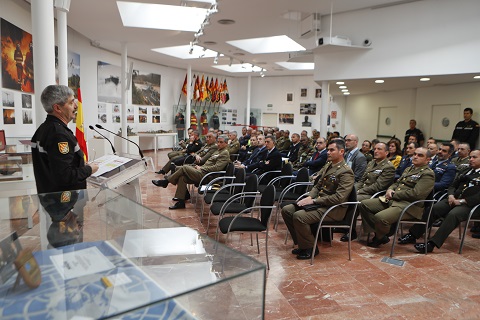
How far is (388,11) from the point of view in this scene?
23.6ft

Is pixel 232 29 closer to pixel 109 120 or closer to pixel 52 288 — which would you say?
pixel 109 120

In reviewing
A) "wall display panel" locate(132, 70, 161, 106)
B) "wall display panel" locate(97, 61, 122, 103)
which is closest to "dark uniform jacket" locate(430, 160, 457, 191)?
"wall display panel" locate(97, 61, 122, 103)

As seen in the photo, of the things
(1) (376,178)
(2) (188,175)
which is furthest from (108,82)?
(1) (376,178)

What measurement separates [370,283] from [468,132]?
21.3 ft

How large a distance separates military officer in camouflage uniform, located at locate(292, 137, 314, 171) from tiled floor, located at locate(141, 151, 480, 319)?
2.80 meters

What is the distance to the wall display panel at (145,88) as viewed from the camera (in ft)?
46.1

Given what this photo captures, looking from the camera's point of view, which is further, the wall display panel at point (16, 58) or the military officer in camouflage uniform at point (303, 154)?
the military officer in camouflage uniform at point (303, 154)

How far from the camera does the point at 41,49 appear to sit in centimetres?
358

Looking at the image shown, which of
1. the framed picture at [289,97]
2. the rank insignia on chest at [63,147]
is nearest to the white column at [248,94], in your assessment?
the framed picture at [289,97]

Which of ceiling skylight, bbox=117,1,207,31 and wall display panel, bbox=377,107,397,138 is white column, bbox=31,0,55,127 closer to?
ceiling skylight, bbox=117,1,207,31

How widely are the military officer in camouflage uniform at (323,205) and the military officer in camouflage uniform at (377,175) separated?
35.1 inches

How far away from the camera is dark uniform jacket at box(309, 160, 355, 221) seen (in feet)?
12.1

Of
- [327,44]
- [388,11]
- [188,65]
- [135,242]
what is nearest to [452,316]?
[135,242]

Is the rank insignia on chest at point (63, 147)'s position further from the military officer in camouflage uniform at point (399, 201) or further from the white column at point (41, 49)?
the military officer in camouflage uniform at point (399, 201)
